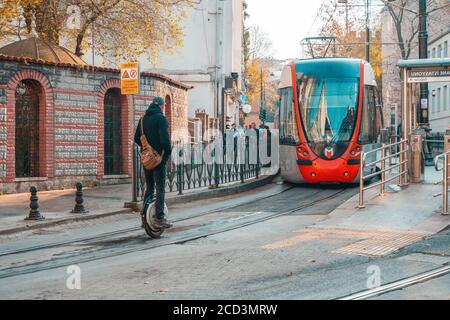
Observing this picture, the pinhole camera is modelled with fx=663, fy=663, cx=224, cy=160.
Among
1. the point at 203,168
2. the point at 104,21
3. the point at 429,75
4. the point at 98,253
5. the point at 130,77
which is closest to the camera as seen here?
the point at 98,253

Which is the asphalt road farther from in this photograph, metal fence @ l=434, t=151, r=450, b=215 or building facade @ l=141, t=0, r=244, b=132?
building facade @ l=141, t=0, r=244, b=132

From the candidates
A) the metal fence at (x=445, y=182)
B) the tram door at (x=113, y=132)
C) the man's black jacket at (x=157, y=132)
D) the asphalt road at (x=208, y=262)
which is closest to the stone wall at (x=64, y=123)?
the tram door at (x=113, y=132)

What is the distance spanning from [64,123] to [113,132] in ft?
6.97

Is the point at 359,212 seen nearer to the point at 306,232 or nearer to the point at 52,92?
the point at 306,232

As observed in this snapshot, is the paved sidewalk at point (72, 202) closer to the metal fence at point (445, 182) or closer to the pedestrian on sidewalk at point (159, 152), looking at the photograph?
the pedestrian on sidewalk at point (159, 152)

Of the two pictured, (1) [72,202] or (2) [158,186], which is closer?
(2) [158,186]

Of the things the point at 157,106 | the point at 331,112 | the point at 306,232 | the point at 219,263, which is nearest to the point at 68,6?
the point at 331,112

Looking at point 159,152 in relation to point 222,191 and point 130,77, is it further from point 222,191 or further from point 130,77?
point 222,191

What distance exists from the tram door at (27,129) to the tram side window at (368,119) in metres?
8.59

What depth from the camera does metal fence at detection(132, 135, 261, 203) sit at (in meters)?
16.2

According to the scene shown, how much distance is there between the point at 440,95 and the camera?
55.2 m

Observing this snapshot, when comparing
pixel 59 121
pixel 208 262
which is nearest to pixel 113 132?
pixel 59 121

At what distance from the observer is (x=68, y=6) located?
2248 centimetres
